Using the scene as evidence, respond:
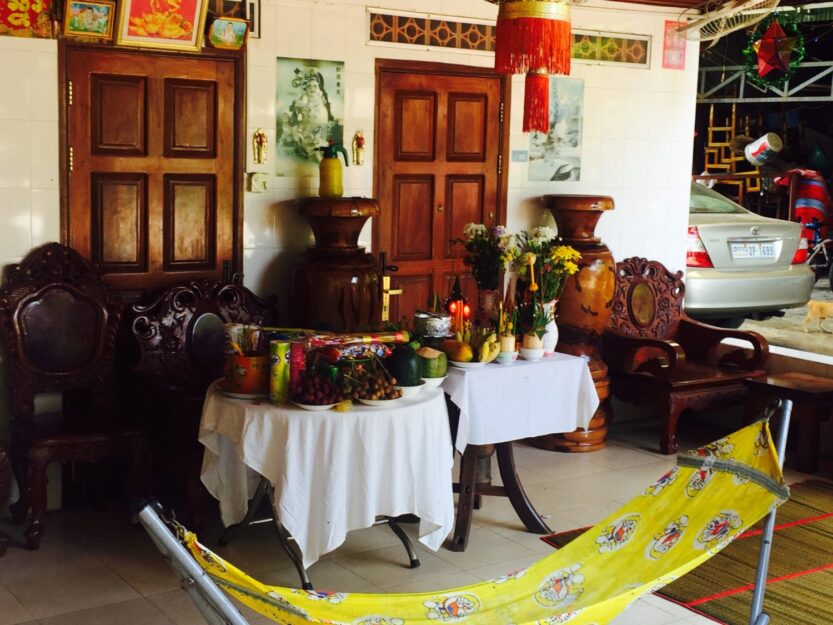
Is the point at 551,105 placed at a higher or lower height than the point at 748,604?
higher

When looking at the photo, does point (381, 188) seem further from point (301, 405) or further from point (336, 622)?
point (336, 622)

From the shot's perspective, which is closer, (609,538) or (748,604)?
(609,538)

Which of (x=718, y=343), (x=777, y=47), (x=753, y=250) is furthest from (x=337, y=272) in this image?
(x=777, y=47)

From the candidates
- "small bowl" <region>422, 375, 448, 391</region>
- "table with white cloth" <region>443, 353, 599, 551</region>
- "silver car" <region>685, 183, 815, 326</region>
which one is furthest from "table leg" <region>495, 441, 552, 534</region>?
"silver car" <region>685, 183, 815, 326</region>

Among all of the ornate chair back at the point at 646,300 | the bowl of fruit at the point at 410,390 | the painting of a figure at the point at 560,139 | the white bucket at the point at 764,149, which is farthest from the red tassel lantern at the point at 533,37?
the white bucket at the point at 764,149

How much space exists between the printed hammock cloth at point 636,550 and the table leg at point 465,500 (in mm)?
1272

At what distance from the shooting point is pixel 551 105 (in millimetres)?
7113

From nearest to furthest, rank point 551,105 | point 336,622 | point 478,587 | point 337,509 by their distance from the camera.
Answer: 1. point 336,622
2. point 478,587
3. point 337,509
4. point 551,105

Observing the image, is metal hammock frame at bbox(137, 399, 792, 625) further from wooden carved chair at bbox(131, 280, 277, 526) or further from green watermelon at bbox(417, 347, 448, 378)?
wooden carved chair at bbox(131, 280, 277, 526)

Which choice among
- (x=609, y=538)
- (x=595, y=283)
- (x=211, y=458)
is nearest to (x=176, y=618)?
(x=211, y=458)

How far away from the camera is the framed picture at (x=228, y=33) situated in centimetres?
579

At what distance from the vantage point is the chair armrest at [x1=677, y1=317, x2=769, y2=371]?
7.22 metres

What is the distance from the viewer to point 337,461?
172 inches

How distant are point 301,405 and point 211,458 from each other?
593 millimetres
